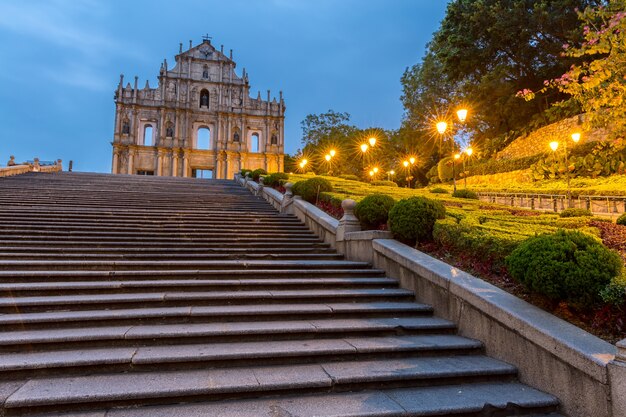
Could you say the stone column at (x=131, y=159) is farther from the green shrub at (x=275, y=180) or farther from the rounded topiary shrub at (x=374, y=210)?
the rounded topiary shrub at (x=374, y=210)

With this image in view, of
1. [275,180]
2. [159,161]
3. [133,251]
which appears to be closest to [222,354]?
[133,251]

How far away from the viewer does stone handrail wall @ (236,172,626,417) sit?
10.1 feet

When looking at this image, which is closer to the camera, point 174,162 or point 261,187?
point 261,187

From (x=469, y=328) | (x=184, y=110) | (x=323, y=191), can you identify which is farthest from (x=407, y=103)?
(x=469, y=328)

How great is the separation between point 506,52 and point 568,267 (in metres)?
32.0

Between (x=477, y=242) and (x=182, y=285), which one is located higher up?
(x=477, y=242)

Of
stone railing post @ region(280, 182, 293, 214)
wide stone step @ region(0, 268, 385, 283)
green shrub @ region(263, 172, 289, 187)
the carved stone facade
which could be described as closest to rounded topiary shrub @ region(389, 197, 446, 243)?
→ wide stone step @ region(0, 268, 385, 283)

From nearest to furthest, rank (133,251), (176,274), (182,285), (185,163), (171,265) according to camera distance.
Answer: (182,285)
(176,274)
(171,265)
(133,251)
(185,163)

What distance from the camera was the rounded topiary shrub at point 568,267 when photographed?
372cm

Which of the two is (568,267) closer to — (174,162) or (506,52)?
(506,52)

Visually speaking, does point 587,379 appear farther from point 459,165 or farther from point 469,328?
point 459,165

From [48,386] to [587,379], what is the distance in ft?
14.6

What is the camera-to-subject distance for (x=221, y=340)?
167 inches

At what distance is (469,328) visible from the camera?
459 cm
